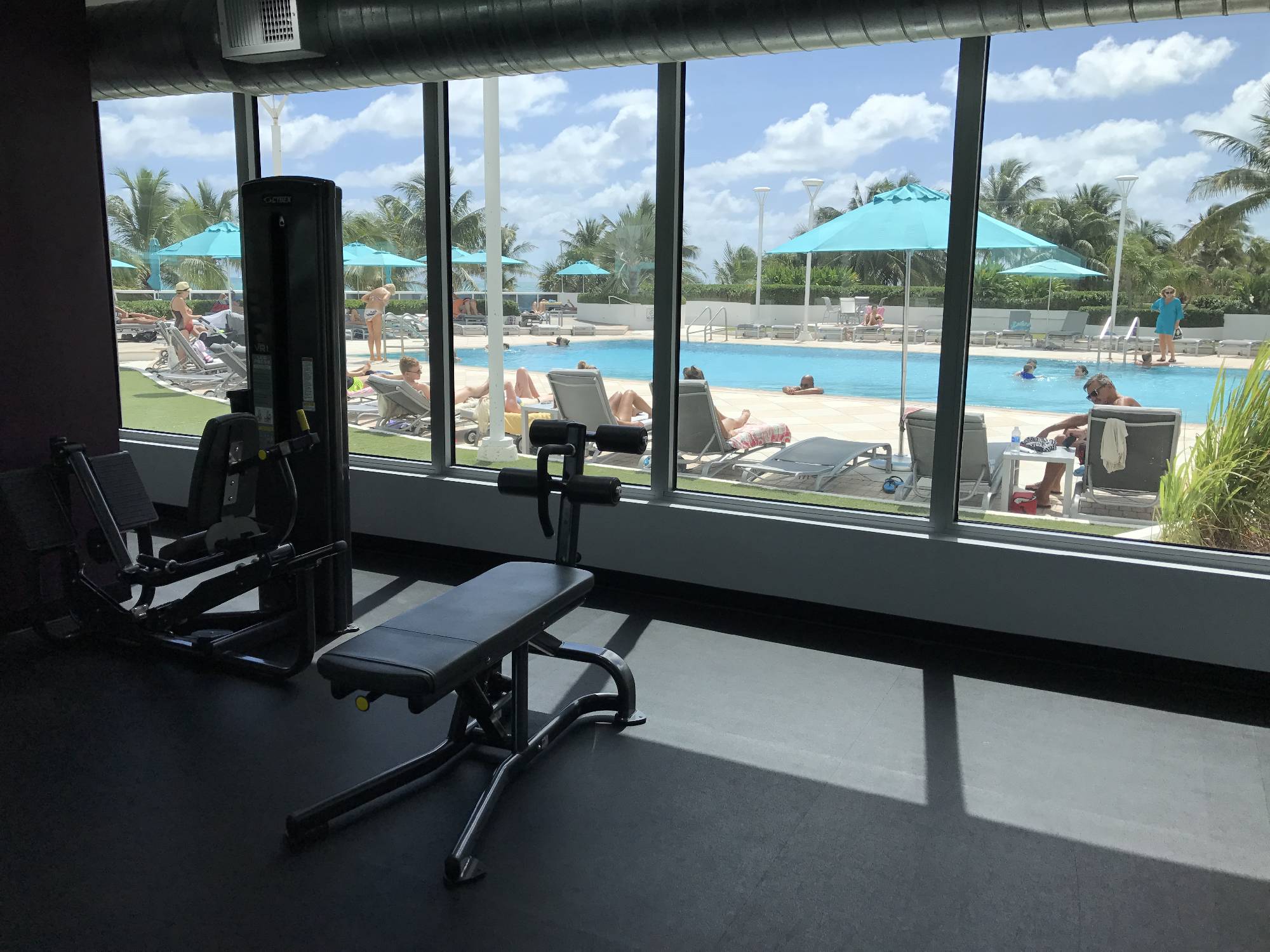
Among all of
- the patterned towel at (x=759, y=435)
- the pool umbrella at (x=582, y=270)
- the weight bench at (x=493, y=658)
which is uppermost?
the pool umbrella at (x=582, y=270)

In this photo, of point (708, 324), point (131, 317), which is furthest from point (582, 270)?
point (131, 317)

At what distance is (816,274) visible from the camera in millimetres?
4160

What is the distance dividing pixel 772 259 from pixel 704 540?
1.34 metres

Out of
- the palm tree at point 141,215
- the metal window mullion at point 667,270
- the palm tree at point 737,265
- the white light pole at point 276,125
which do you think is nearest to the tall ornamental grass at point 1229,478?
the palm tree at point 737,265

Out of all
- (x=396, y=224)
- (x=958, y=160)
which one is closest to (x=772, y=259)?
(x=958, y=160)

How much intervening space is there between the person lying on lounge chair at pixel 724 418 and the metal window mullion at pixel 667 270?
0.20 ft

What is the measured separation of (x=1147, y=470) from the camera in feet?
12.3

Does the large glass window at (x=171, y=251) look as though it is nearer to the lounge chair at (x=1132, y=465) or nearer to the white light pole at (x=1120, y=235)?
the white light pole at (x=1120, y=235)

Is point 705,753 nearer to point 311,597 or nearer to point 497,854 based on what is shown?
point 497,854

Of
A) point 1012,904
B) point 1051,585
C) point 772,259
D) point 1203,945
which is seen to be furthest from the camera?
point 772,259

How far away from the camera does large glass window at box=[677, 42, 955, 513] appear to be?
392cm

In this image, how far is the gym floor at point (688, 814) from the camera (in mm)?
Result: 2209

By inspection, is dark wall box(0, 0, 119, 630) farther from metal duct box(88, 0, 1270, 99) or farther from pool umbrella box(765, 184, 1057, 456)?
pool umbrella box(765, 184, 1057, 456)

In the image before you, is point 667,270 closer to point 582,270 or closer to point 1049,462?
point 582,270
